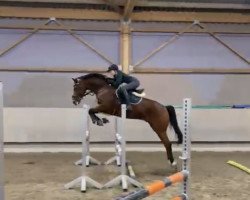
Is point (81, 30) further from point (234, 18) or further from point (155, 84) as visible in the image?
point (234, 18)

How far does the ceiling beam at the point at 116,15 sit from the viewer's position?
8281mm

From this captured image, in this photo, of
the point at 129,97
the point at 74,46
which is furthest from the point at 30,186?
the point at 74,46

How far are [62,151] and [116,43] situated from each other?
2570mm

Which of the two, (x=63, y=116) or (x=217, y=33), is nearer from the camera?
(x=63, y=116)

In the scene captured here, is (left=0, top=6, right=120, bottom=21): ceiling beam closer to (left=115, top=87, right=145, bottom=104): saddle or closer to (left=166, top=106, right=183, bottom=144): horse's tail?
(left=115, top=87, right=145, bottom=104): saddle

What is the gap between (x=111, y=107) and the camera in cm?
595

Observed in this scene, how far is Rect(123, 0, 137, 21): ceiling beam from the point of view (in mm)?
7812

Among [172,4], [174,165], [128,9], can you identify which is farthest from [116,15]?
[174,165]

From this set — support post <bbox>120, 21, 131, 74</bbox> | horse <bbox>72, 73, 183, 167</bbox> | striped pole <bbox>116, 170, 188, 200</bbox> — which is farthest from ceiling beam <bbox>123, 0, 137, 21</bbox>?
striped pole <bbox>116, 170, 188, 200</bbox>

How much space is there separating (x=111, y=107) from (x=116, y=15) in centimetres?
324

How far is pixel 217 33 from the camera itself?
875 cm

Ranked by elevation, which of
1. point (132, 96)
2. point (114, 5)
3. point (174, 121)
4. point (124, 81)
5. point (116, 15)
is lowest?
point (174, 121)

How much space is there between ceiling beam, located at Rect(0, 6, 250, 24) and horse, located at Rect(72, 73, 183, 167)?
2.79 m

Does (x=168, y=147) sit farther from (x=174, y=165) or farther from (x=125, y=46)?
(x=125, y=46)
